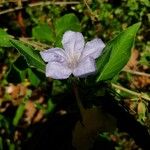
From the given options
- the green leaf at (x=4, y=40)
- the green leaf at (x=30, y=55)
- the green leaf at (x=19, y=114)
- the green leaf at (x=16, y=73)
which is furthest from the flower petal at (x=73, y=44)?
the green leaf at (x=19, y=114)

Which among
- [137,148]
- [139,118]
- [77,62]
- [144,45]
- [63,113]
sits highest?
[77,62]

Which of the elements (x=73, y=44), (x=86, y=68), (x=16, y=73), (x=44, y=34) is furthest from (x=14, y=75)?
(x=86, y=68)

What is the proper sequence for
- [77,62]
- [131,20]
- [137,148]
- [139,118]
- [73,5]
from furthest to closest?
[73,5]
[131,20]
[137,148]
[139,118]
[77,62]

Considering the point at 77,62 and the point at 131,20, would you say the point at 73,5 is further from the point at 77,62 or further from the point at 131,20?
the point at 77,62

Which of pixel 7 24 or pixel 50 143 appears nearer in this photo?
pixel 50 143

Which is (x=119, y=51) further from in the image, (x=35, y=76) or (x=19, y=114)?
(x=19, y=114)

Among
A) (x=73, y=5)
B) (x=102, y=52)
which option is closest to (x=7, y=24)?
(x=73, y=5)
